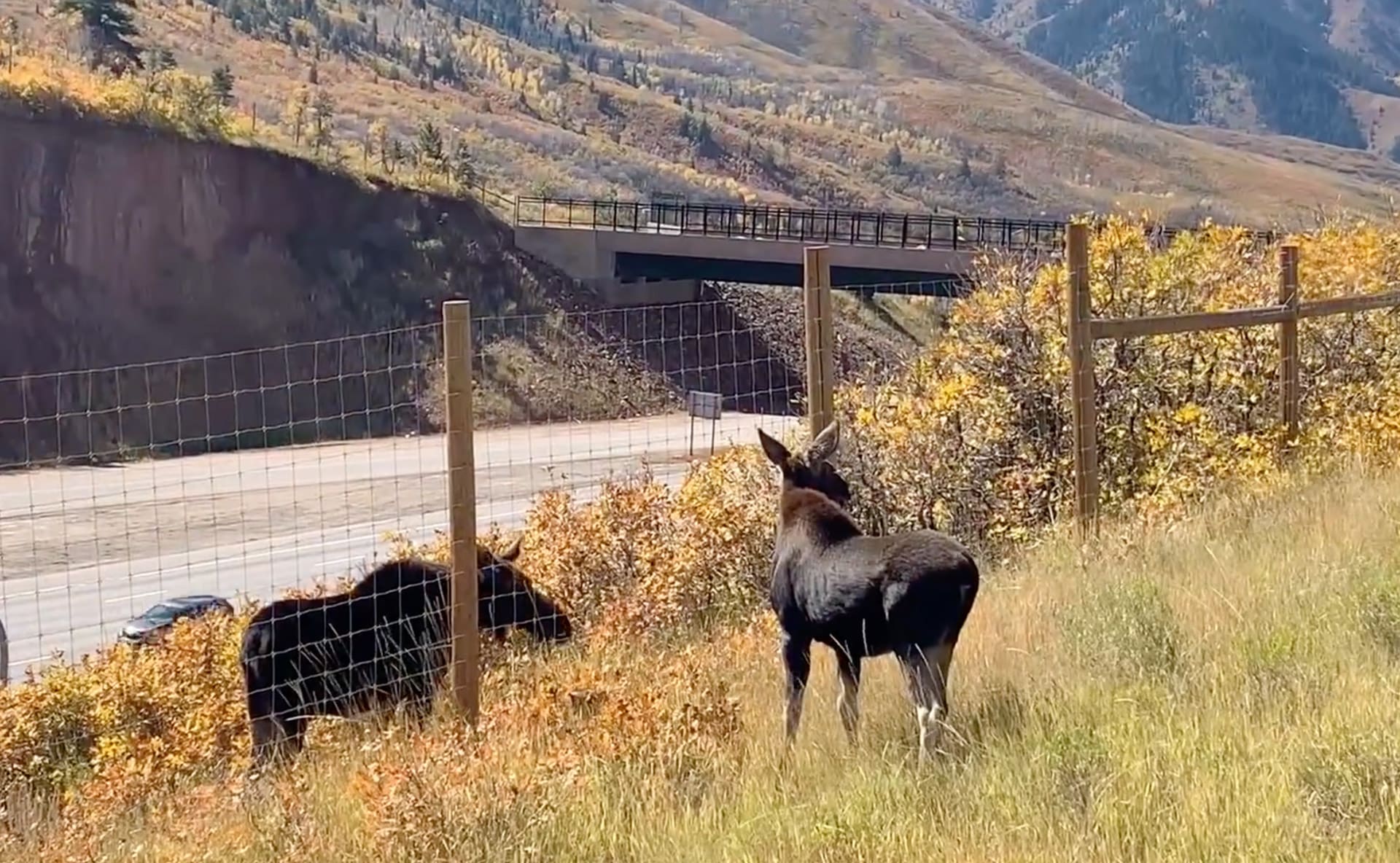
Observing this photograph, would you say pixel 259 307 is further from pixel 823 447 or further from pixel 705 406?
pixel 823 447

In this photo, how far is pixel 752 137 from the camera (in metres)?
128

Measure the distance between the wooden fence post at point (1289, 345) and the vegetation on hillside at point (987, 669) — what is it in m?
0.21

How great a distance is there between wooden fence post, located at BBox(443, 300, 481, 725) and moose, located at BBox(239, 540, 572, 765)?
30.9 inches

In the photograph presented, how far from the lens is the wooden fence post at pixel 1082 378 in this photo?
9180mm

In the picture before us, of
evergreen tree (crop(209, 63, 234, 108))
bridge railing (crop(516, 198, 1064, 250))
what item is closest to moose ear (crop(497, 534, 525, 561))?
bridge railing (crop(516, 198, 1064, 250))

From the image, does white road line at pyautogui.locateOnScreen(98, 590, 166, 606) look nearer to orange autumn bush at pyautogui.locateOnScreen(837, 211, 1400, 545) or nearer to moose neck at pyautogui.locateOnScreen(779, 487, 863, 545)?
orange autumn bush at pyautogui.locateOnScreen(837, 211, 1400, 545)

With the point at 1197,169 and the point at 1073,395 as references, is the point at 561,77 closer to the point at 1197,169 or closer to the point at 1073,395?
the point at 1197,169

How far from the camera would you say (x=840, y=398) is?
39.5 ft

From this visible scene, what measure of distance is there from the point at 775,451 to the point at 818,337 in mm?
1636

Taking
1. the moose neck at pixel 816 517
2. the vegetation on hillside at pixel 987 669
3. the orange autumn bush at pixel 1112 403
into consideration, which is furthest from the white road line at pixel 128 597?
the moose neck at pixel 816 517

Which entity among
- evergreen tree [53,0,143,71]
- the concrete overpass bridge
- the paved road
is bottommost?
the paved road

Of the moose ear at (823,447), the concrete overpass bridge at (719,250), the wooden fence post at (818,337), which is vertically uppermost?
the concrete overpass bridge at (719,250)

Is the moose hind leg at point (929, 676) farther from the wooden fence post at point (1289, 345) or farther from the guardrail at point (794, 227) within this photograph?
the guardrail at point (794, 227)

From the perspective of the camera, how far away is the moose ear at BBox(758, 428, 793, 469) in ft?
22.9
